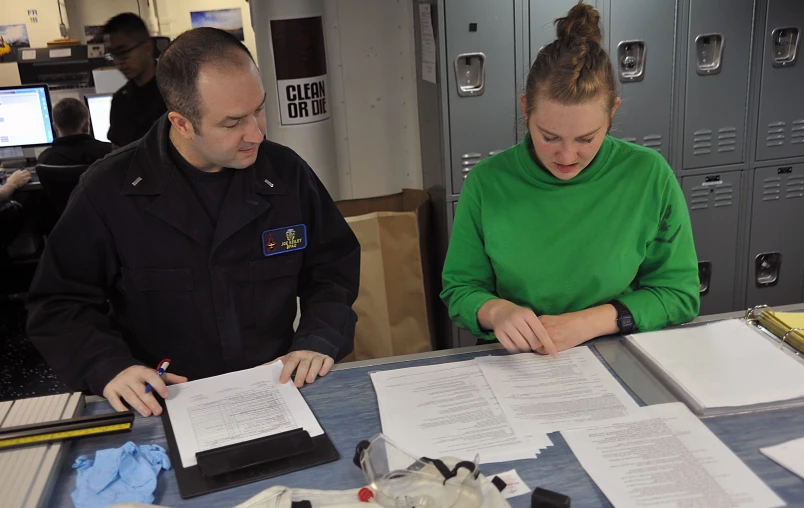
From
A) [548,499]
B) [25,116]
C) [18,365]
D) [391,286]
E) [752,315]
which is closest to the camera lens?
[548,499]

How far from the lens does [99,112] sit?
4578 mm

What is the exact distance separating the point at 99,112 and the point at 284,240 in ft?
11.2

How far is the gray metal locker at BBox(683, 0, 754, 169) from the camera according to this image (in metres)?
3.16

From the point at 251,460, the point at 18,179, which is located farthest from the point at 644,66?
the point at 18,179

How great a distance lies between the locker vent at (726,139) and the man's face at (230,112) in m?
2.45

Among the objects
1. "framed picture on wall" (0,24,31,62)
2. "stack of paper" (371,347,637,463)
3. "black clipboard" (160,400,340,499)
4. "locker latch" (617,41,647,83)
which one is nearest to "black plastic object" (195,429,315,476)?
"black clipboard" (160,400,340,499)

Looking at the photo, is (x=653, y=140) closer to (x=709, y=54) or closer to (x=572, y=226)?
(x=709, y=54)

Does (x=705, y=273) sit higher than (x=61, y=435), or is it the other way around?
(x=61, y=435)

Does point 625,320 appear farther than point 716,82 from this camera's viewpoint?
No

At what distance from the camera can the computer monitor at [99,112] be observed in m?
4.55

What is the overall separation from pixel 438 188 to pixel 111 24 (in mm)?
1815

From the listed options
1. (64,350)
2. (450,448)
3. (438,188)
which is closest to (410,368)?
(450,448)

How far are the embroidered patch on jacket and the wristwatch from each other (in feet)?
2.33

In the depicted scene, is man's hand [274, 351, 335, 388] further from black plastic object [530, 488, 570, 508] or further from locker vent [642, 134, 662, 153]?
locker vent [642, 134, 662, 153]
